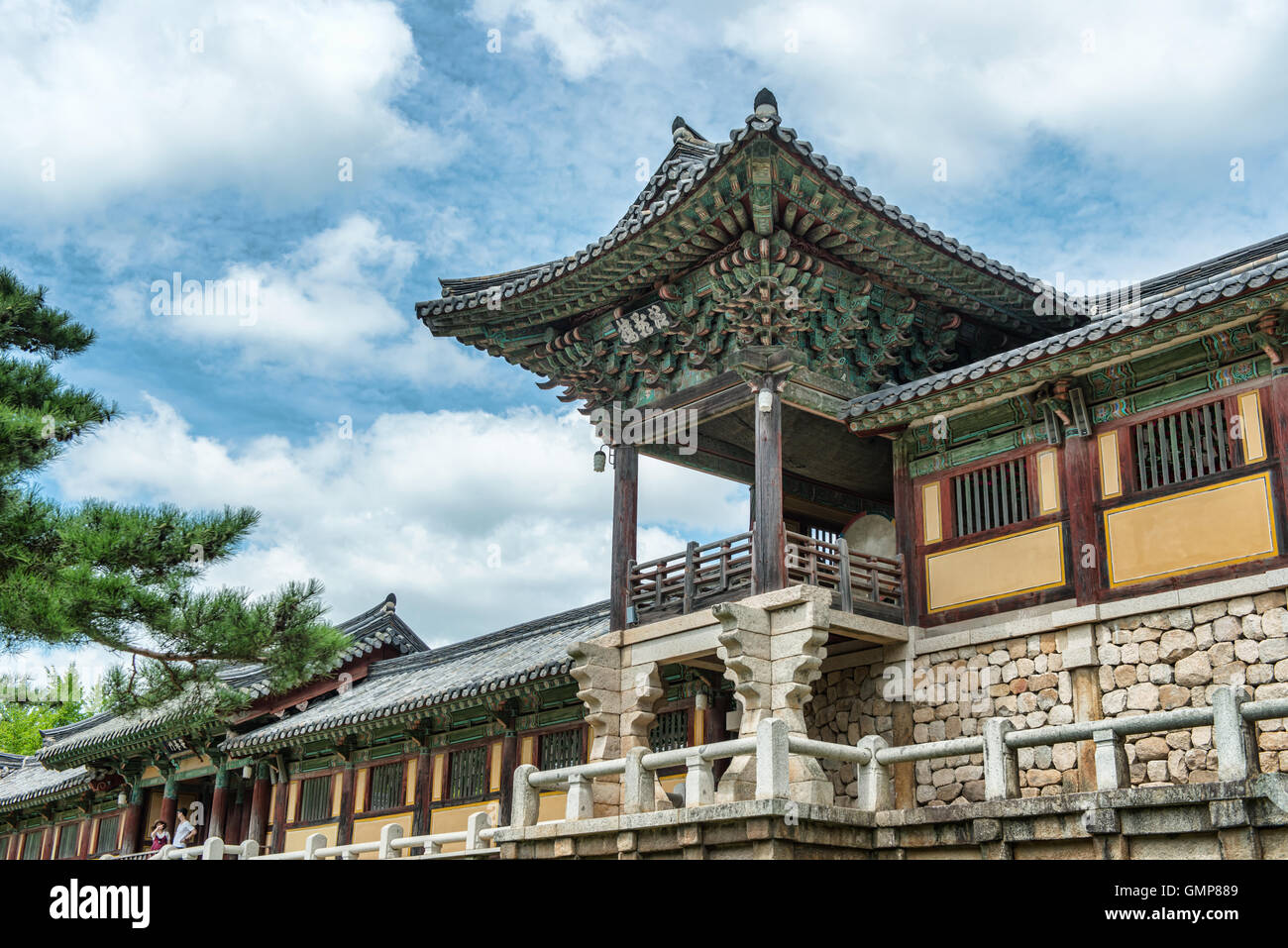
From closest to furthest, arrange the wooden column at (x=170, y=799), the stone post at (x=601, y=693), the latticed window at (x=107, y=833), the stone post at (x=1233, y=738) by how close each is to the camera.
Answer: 1. the stone post at (x=1233, y=738)
2. the stone post at (x=601, y=693)
3. the wooden column at (x=170, y=799)
4. the latticed window at (x=107, y=833)

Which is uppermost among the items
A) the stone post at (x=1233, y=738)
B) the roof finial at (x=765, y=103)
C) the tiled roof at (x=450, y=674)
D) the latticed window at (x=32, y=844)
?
the roof finial at (x=765, y=103)

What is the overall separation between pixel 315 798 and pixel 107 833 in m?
11.0

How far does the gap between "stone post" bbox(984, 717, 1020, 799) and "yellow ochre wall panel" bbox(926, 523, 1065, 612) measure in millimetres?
3523

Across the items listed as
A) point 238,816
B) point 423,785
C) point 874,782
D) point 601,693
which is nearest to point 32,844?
point 238,816

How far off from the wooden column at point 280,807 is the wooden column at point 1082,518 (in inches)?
737

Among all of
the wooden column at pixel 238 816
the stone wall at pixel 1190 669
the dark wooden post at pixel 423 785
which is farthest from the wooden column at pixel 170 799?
the stone wall at pixel 1190 669

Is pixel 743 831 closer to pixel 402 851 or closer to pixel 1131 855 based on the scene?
pixel 1131 855

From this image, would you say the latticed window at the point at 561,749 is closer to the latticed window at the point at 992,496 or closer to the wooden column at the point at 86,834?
the latticed window at the point at 992,496

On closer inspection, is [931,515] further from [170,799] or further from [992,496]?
[170,799]

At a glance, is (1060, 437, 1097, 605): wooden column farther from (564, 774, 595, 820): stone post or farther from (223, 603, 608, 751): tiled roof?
(223, 603, 608, 751): tiled roof

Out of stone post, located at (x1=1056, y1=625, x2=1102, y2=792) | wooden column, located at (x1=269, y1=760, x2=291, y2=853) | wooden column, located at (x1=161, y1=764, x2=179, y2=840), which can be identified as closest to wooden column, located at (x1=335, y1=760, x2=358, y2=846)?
wooden column, located at (x1=269, y1=760, x2=291, y2=853)

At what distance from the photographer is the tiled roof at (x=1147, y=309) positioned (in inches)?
543

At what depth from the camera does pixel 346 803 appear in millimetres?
26453

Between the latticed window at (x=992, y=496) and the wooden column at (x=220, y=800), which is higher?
the latticed window at (x=992, y=496)
